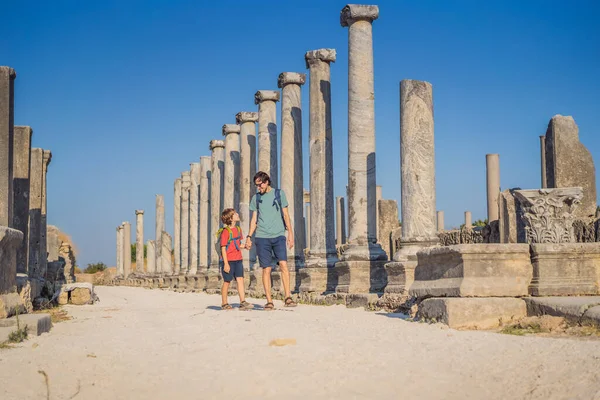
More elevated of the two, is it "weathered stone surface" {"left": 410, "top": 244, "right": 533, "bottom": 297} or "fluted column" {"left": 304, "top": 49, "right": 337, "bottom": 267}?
"fluted column" {"left": 304, "top": 49, "right": 337, "bottom": 267}

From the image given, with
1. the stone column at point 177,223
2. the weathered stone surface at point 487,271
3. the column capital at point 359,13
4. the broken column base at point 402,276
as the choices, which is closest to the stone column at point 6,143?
the weathered stone surface at point 487,271

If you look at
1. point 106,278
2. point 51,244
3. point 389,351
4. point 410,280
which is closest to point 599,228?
point 410,280

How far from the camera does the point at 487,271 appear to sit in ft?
27.9

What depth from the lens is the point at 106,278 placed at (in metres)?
56.8

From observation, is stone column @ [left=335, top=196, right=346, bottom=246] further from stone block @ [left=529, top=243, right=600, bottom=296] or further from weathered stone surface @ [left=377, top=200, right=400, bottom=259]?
stone block @ [left=529, top=243, right=600, bottom=296]

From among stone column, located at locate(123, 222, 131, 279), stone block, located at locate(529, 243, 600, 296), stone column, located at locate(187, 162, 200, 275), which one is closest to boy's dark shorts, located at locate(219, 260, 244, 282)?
stone block, located at locate(529, 243, 600, 296)

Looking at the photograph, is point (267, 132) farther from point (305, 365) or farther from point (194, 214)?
point (305, 365)

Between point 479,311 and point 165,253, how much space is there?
35912mm

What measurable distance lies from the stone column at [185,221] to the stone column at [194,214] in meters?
1.10

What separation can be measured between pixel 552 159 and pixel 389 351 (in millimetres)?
8580

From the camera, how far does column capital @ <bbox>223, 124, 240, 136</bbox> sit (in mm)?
27766

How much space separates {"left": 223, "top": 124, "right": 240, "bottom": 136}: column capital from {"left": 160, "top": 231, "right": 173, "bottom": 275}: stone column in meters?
14.7

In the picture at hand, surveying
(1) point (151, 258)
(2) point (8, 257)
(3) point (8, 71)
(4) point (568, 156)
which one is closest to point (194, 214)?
(1) point (151, 258)

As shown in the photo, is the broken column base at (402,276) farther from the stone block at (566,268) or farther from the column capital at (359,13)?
the column capital at (359,13)
